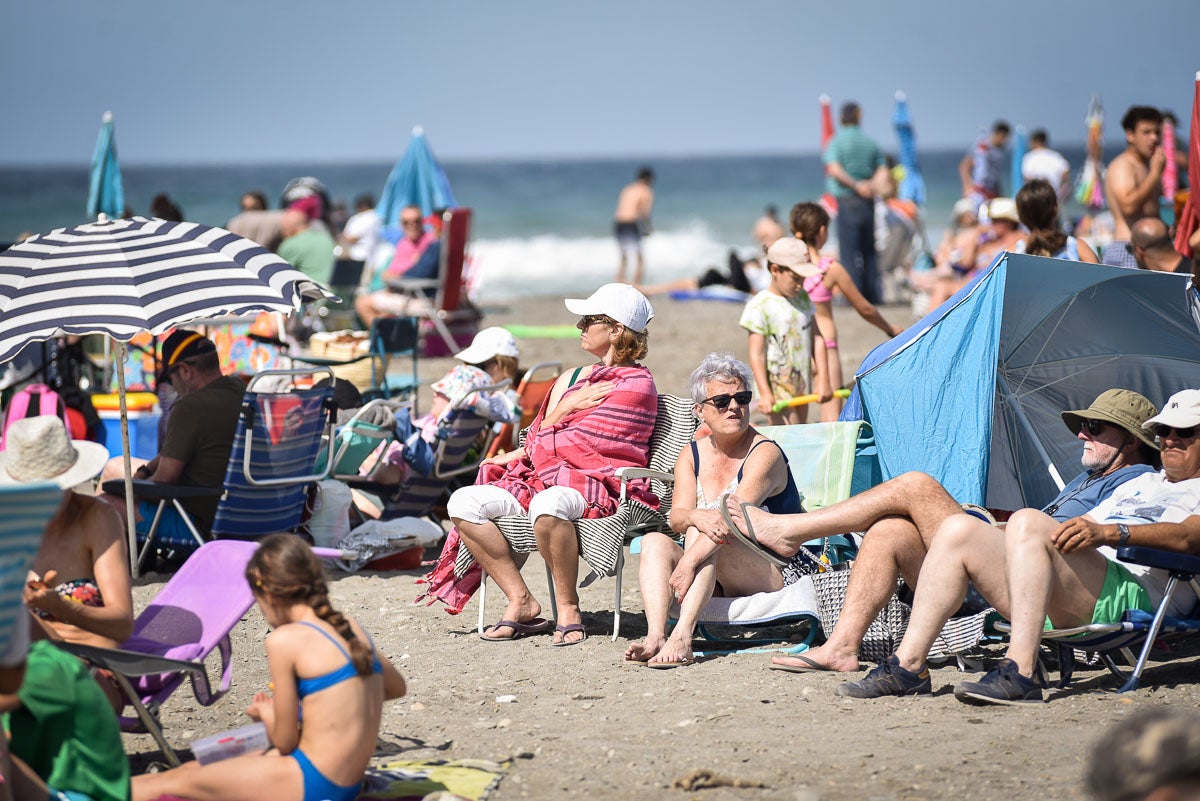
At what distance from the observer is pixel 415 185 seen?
584 inches

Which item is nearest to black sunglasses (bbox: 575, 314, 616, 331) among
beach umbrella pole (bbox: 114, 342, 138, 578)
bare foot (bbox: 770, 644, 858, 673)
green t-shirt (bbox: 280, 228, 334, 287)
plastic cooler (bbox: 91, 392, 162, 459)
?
bare foot (bbox: 770, 644, 858, 673)

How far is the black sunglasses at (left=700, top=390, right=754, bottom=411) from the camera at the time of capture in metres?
4.88

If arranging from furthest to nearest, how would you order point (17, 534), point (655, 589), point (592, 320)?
point (592, 320) → point (655, 589) → point (17, 534)

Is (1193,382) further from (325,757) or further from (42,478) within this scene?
(42,478)

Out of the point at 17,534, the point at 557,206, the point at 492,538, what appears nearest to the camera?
the point at 17,534

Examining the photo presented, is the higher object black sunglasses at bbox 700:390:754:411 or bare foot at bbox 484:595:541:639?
black sunglasses at bbox 700:390:754:411

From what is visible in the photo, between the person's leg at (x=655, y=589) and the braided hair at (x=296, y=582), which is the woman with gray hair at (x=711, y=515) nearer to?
the person's leg at (x=655, y=589)

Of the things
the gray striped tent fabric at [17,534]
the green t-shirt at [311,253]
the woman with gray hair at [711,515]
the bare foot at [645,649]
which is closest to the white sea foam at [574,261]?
the green t-shirt at [311,253]

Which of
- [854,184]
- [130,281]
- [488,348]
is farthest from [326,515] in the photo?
[854,184]

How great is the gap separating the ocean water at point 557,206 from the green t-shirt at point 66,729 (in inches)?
648

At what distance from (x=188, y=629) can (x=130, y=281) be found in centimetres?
206

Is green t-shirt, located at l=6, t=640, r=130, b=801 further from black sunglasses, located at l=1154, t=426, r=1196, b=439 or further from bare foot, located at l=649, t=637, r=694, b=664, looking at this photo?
black sunglasses, located at l=1154, t=426, r=1196, b=439

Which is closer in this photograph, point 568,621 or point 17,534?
point 17,534

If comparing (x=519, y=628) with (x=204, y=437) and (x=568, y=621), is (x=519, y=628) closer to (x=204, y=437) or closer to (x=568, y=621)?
(x=568, y=621)
